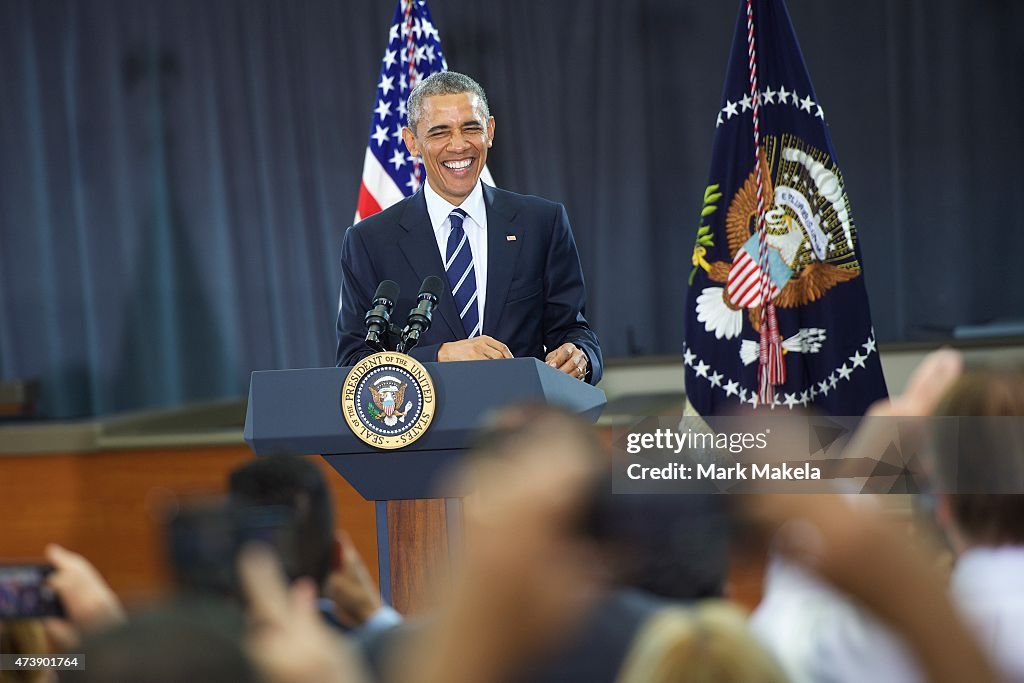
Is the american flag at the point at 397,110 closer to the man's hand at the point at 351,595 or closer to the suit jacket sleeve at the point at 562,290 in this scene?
the suit jacket sleeve at the point at 562,290

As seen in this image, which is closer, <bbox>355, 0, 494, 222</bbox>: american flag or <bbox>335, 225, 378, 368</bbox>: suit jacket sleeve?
<bbox>335, 225, 378, 368</bbox>: suit jacket sleeve

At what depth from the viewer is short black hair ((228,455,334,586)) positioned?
1.21 meters

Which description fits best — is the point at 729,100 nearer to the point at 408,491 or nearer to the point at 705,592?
the point at 408,491

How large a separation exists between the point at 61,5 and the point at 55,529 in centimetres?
348

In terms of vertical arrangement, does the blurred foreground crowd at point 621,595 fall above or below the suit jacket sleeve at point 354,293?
below

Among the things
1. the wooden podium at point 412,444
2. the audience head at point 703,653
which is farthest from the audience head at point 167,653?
the wooden podium at point 412,444

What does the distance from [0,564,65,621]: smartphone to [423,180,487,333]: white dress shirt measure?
161cm

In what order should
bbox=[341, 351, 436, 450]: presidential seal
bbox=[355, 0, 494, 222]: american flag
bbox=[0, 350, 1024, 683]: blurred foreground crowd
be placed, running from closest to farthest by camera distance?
bbox=[0, 350, 1024, 683]: blurred foreground crowd < bbox=[341, 351, 436, 450]: presidential seal < bbox=[355, 0, 494, 222]: american flag

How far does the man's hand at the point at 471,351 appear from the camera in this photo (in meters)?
2.14

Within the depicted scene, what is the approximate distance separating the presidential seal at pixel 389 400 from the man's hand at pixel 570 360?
0.47 metres

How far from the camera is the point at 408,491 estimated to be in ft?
6.58

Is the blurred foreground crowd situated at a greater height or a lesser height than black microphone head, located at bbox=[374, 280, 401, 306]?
lesser

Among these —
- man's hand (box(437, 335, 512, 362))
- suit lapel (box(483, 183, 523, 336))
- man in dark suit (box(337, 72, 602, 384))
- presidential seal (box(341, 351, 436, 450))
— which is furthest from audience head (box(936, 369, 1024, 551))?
suit lapel (box(483, 183, 523, 336))

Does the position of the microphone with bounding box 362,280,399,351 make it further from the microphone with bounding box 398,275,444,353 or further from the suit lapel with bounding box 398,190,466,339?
the suit lapel with bounding box 398,190,466,339
